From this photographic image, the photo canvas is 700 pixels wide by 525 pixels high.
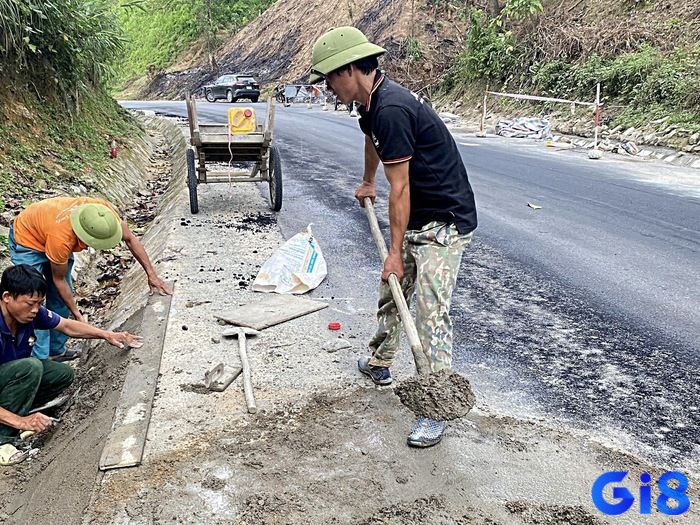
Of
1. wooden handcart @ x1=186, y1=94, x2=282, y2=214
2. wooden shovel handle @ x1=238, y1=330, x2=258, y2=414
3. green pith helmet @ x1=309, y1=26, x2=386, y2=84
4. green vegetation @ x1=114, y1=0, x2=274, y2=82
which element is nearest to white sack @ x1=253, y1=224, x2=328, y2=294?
wooden shovel handle @ x1=238, y1=330, x2=258, y2=414

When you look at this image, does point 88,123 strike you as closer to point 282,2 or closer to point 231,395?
point 231,395

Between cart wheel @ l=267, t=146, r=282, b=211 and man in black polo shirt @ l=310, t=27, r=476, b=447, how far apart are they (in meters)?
4.51

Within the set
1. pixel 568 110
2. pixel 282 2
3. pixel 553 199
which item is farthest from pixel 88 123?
pixel 282 2

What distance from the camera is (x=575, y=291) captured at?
5305 mm

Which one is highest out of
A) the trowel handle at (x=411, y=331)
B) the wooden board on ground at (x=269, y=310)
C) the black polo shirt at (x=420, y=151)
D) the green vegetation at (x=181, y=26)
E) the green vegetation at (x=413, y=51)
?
the green vegetation at (x=181, y=26)

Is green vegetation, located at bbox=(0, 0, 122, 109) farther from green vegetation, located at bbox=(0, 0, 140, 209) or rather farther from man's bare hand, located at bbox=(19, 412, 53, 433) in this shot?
man's bare hand, located at bbox=(19, 412, 53, 433)

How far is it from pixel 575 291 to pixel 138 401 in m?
3.56

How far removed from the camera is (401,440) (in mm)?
3213

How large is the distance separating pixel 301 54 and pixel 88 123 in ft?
95.8

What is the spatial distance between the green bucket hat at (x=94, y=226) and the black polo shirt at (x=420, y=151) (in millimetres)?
2063

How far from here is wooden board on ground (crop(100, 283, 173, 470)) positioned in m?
3.06

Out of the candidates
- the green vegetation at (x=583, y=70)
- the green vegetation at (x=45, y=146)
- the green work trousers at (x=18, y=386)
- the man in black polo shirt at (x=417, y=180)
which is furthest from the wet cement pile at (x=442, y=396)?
the green vegetation at (x=583, y=70)

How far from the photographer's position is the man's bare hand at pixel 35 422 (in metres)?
3.94

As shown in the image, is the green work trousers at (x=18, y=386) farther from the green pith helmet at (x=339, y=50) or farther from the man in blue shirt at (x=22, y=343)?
the green pith helmet at (x=339, y=50)
